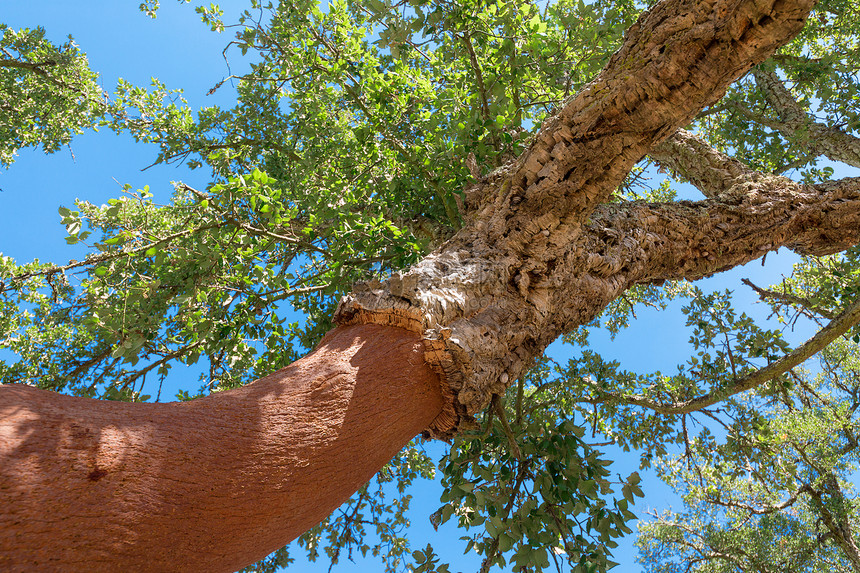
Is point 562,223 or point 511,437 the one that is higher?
point 562,223

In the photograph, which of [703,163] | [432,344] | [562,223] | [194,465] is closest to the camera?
[194,465]

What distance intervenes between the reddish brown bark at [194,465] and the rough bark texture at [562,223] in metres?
0.42

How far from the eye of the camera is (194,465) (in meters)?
1.38

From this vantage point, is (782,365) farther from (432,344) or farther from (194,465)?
(194,465)

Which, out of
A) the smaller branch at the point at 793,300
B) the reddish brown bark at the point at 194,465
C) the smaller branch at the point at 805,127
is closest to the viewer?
the reddish brown bark at the point at 194,465

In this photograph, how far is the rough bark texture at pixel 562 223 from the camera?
229 cm

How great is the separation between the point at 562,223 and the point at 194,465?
236 centimetres

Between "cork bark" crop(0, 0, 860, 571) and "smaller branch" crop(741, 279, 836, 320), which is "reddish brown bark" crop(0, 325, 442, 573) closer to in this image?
"cork bark" crop(0, 0, 860, 571)

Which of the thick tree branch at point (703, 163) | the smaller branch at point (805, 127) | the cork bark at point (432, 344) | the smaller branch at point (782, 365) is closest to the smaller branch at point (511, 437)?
the cork bark at point (432, 344)

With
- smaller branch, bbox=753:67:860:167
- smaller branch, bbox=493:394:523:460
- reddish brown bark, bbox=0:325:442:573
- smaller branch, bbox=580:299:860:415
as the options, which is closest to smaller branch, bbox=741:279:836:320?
smaller branch, bbox=580:299:860:415

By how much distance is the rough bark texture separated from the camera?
229cm

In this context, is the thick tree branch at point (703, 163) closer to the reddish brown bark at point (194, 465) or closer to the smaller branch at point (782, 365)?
the smaller branch at point (782, 365)

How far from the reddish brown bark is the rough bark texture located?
418 mm

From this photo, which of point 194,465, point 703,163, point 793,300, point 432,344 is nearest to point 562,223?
point 432,344
